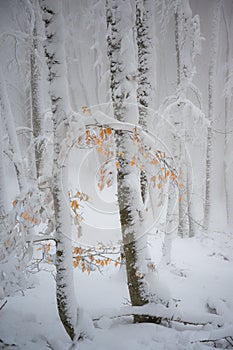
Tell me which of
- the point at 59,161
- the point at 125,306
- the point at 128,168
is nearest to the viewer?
the point at 59,161

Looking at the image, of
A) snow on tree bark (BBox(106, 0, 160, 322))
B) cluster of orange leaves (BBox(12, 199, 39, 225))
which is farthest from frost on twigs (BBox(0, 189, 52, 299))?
snow on tree bark (BBox(106, 0, 160, 322))

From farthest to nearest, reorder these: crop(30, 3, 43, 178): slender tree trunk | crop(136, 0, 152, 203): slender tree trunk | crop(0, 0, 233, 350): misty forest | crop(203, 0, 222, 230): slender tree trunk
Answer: crop(203, 0, 222, 230): slender tree trunk → crop(30, 3, 43, 178): slender tree trunk → crop(136, 0, 152, 203): slender tree trunk → crop(0, 0, 233, 350): misty forest

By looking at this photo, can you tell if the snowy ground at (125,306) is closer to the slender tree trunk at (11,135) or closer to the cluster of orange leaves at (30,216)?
the cluster of orange leaves at (30,216)

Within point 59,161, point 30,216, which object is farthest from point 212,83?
point 30,216

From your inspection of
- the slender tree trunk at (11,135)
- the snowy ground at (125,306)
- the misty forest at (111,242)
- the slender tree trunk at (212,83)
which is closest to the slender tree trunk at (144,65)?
the misty forest at (111,242)

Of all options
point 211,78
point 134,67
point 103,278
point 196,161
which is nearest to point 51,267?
point 103,278

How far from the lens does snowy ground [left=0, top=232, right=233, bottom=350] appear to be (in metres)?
3.08

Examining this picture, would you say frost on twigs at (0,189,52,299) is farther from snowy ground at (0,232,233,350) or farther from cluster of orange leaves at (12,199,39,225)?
snowy ground at (0,232,233,350)

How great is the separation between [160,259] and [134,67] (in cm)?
654

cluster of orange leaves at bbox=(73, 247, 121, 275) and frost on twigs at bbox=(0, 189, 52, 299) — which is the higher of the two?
frost on twigs at bbox=(0, 189, 52, 299)

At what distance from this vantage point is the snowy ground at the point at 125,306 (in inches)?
121

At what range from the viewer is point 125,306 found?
3.39m

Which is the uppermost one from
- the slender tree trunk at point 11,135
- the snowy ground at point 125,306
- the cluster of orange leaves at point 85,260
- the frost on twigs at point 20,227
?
the slender tree trunk at point 11,135

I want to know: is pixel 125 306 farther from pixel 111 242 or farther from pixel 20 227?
pixel 20 227
